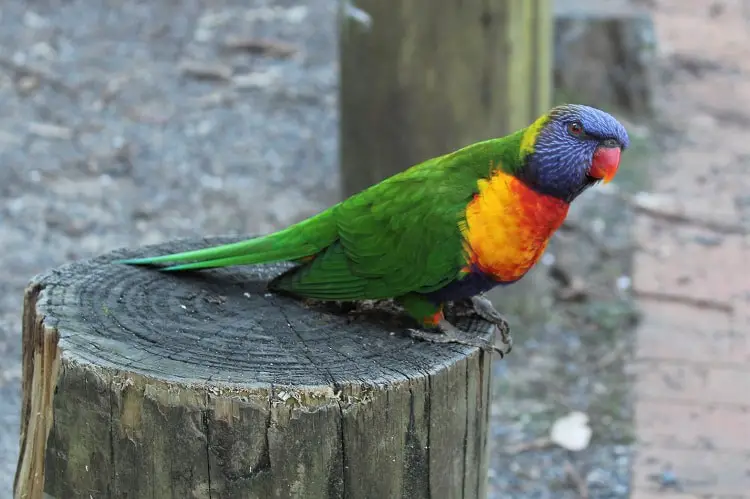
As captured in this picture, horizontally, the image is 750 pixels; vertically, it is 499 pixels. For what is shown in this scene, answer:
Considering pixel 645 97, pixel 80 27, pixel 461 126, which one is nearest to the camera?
pixel 461 126

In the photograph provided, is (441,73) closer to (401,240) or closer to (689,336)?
(689,336)

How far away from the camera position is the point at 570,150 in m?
2.07

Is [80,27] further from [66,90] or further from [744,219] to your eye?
[744,219]

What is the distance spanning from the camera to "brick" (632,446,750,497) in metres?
3.45

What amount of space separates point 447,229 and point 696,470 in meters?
1.99

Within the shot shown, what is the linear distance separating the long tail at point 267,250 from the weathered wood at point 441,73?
199cm

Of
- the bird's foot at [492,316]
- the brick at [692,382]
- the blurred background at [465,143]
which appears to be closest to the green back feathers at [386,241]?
the bird's foot at [492,316]

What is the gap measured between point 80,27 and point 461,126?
433 centimetres

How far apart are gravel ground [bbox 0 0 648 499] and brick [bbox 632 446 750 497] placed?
3.0 inches

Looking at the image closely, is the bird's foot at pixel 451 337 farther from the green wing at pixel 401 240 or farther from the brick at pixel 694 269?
the brick at pixel 694 269

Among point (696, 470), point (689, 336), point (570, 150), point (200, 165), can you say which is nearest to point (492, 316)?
point (570, 150)

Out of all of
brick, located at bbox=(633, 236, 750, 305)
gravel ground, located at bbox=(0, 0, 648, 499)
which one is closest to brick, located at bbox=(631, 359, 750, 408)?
gravel ground, located at bbox=(0, 0, 648, 499)

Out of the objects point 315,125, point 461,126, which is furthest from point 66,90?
point 461,126

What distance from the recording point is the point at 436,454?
1.90 m
